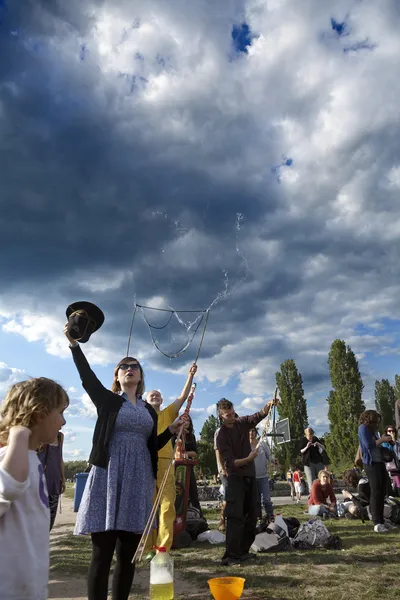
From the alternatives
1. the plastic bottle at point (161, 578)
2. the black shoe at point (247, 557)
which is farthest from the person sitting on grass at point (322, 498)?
the plastic bottle at point (161, 578)

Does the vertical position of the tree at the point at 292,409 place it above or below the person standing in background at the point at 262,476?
above

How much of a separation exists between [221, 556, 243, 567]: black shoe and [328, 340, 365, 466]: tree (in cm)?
4639

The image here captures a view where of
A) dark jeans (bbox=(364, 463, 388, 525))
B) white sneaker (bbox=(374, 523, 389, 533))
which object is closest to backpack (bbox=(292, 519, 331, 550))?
dark jeans (bbox=(364, 463, 388, 525))

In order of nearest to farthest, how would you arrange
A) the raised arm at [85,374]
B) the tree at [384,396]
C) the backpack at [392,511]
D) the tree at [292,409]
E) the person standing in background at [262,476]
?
the raised arm at [85,374] → the backpack at [392,511] → the person standing in background at [262,476] → the tree at [292,409] → the tree at [384,396]

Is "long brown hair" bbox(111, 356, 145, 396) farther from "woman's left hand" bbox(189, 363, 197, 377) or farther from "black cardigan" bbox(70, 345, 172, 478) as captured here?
"woman's left hand" bbox(189, 363, 197, 377)

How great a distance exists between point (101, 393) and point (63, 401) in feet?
4.41

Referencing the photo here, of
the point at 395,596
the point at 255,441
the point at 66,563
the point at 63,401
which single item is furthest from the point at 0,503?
the point at 255,441

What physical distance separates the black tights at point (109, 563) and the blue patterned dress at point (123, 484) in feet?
0.36

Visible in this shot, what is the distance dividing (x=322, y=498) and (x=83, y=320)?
354 inches

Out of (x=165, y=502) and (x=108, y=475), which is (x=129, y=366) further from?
(x=165, y=502)

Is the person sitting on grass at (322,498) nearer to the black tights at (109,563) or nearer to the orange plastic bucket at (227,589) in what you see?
the orange plastic bucket at (227,589)

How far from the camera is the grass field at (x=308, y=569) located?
14.4ft

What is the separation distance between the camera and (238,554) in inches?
228

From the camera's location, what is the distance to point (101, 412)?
3.61m
